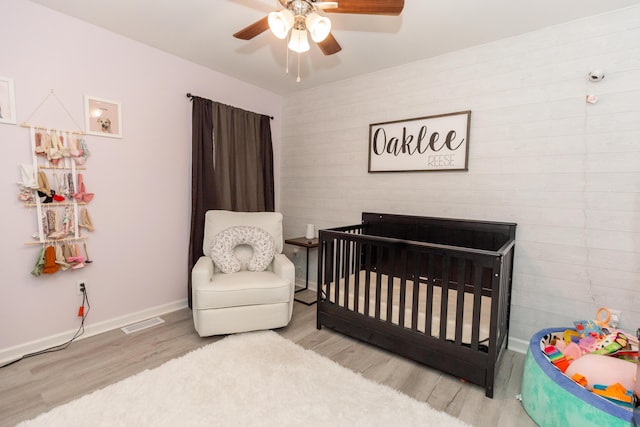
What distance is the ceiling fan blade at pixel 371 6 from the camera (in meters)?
1.43

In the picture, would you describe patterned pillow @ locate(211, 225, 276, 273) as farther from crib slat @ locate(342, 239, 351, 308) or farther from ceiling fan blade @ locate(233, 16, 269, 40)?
ceiling fan blade @ locate(233, 16, 269, 40)

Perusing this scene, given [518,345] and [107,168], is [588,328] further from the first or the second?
[107,168]

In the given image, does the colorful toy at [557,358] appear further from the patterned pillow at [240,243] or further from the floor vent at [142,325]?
the floor vent at [142,325]

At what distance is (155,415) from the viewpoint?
1577 millimetres

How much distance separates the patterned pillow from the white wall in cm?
57

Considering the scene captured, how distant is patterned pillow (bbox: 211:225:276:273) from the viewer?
2623 mm

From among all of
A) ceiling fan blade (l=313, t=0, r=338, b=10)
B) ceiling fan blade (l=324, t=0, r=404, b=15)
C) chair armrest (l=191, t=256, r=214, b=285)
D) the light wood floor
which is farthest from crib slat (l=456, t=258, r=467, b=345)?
chair armrest (l=191, t=256, r=214, b=285)

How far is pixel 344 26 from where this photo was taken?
2205 mm

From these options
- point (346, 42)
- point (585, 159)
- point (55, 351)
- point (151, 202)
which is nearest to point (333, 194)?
point (346, 42)

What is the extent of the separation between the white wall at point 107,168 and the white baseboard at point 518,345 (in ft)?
9.62

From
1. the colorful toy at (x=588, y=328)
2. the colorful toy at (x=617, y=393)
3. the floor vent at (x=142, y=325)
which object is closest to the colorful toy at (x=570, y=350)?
the colorful toy at (x=588, y=328)

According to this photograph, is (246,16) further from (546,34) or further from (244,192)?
(546,34)

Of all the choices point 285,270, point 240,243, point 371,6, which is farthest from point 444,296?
point 240,243

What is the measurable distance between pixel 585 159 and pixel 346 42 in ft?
6.26
